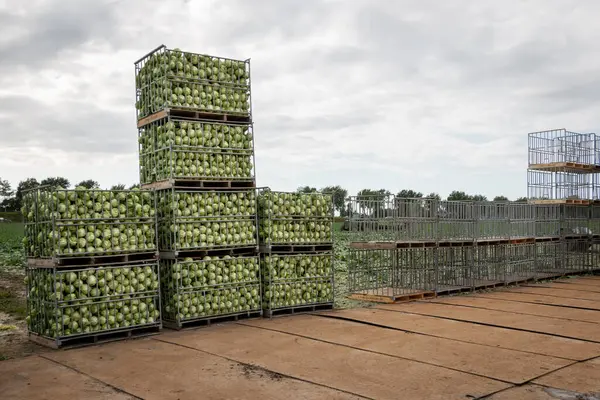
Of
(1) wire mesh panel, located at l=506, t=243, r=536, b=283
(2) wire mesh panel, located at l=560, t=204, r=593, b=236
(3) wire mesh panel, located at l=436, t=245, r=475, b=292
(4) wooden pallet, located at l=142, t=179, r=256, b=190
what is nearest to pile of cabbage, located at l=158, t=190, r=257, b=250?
(4) wooden pallet, located at l=142, t=179, r=256, b=190

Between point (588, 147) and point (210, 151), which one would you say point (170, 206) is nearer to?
point (210, 151)

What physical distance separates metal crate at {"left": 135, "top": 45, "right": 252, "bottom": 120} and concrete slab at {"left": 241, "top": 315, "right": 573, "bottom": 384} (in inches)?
197

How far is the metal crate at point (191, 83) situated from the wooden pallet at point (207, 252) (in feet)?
10.1

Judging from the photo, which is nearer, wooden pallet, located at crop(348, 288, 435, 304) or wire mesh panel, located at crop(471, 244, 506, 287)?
wooden pallet, located at crop(348, 288, 435, 304)

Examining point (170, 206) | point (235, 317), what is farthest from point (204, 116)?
point (235, 317)

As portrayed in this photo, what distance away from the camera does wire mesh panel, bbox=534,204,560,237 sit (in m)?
22.4

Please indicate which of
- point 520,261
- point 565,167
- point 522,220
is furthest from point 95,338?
point 565,167

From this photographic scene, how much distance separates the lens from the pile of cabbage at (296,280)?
13.8 meters

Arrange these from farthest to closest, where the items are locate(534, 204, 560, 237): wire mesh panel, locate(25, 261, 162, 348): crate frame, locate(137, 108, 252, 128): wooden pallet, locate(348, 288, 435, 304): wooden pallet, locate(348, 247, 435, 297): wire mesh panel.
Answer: locate(534, 204, 560, 237): wire mesh panel < locate(348, 247, 435, 297): wire mesh panel < locate(348, 288, 435, 304): wooden pallet < locate(137, 108, 252, 128): wooden pallet < locate(25, 261, 162, 348): crate frame

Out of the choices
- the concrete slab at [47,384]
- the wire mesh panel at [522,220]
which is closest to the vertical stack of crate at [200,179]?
the concrete slab at [47,384]

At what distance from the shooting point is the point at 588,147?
81.3 ft

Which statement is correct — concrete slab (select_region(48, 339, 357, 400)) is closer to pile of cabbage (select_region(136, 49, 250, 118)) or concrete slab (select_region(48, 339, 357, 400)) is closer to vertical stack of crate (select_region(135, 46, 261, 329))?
vertical stack of crate (select_region(135, 46, 261, 329))

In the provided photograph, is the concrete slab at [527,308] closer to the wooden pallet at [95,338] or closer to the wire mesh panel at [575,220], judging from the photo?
A: the wooden pallet at [95,338]

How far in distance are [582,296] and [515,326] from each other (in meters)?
6.09
